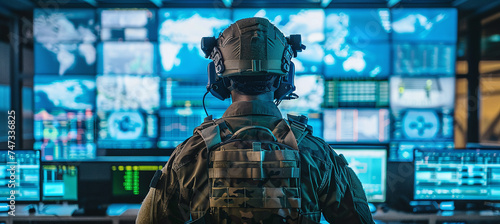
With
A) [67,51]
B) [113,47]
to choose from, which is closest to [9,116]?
[67,51]

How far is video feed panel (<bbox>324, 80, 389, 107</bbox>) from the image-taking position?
3492 millimetres

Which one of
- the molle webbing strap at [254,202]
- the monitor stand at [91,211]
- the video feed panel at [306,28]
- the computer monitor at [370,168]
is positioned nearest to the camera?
the molle webbing strap at [254,202]

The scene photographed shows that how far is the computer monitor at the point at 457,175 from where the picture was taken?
1812 millimetres

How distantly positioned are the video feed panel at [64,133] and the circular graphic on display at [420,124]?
3448 mm

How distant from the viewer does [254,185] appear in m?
0.92

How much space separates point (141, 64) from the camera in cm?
348

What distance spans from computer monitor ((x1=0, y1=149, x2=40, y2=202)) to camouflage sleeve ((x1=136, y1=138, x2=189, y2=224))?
1194 millimetres

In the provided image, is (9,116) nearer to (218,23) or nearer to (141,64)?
(141,64)

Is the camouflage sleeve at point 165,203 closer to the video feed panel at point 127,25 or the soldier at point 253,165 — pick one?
the soldier at point 253,165

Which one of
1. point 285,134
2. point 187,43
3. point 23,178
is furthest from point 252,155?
point 187,43

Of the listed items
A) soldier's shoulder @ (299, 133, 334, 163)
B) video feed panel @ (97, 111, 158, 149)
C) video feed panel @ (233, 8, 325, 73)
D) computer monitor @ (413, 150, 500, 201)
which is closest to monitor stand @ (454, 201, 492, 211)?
computer monitor @ (413, 150, 500, 201)

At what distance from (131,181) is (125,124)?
183 centimetres

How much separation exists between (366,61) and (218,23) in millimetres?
1654

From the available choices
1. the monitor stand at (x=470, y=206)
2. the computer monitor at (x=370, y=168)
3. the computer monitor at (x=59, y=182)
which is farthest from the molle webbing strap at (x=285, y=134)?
the monitor stand at (x=470, y=206)
